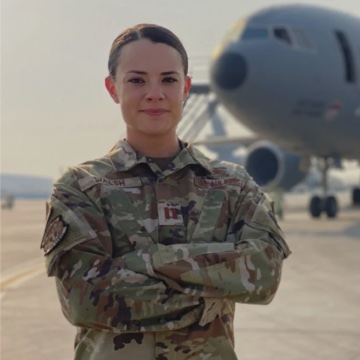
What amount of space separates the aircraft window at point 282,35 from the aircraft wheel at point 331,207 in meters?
4.08

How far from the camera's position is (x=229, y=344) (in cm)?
161

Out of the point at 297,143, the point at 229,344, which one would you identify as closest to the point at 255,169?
the point at 297,143

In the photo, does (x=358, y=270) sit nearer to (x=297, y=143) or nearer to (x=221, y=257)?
(x=221, y=257)

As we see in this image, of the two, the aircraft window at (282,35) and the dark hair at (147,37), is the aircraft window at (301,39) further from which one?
the dark hair at (147,37)

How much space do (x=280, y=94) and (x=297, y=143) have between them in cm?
174

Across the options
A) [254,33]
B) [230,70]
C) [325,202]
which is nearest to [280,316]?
[230,70]

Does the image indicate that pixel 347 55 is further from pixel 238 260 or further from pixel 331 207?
pixel 238 260

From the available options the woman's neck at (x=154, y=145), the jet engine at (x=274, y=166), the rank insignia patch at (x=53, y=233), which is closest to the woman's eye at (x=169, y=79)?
the woman's neck at (x=154, y=145)

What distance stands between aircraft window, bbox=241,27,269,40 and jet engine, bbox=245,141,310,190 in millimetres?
5903

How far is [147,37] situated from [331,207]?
13.5 m

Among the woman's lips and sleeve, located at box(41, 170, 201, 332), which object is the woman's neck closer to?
the woman's lips

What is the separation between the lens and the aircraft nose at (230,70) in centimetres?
1149

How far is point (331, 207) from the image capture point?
48.1 feet

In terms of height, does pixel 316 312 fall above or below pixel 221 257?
below
